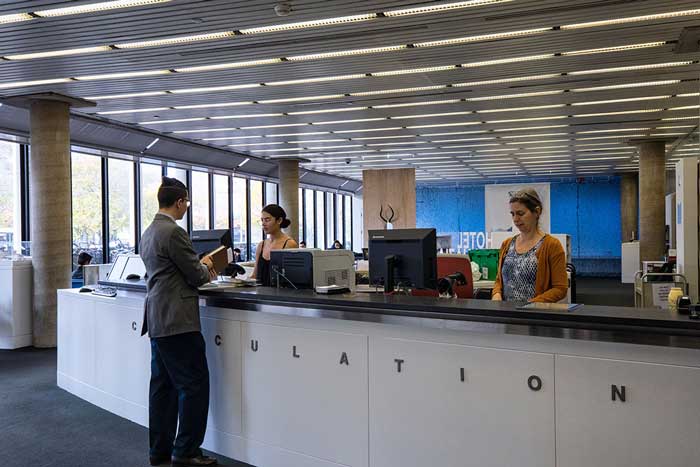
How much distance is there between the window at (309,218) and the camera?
76.8 ft

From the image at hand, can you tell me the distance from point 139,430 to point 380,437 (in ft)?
8.06

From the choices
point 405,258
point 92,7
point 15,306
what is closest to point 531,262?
point 405,258

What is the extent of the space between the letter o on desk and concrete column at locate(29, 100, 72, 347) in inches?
316

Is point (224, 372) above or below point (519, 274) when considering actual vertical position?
below

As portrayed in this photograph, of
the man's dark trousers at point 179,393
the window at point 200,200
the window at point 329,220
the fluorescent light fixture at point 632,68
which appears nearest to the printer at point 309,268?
the man's dark trousers at point 179,393

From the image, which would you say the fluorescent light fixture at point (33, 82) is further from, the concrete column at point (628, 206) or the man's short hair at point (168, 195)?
the concrete column at point (628, 206)

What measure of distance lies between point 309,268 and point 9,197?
8.65 metres

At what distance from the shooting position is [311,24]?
6.29 metres

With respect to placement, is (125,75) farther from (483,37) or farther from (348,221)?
(348,221)

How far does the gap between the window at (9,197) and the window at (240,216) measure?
7392 millimetres

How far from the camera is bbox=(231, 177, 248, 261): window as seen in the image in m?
18.1

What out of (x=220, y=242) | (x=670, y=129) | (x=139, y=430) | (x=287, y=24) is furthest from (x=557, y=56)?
(x=670, y=129)

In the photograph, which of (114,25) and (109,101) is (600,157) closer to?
(109,101)

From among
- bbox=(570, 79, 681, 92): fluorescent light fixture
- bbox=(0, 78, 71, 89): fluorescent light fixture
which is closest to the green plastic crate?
bbox=(570, 79, 681, 92): fluorescent light fixture
